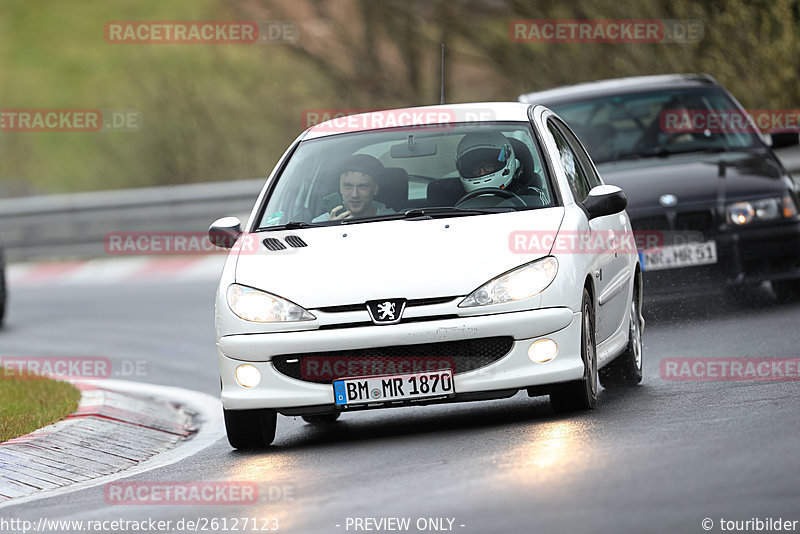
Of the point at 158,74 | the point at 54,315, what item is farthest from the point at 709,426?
the point at 158,74

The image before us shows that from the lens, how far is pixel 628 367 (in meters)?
9.77

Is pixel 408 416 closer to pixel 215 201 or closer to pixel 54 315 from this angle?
pixel 54 315

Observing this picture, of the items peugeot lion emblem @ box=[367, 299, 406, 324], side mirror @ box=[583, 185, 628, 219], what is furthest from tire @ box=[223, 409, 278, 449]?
side mirror @ box=[583, 185, 628, 219]

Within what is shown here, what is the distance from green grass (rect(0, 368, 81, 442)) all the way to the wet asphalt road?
4.11ft

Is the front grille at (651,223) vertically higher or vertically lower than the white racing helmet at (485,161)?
lower

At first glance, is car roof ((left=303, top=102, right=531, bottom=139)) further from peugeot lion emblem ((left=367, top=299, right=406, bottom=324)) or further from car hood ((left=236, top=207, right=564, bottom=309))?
peugeot lion emblem ((left=367, top=299, right=406, bottom=324))

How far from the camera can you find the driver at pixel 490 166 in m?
8.95

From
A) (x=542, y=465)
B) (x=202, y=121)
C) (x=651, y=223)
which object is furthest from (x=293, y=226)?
(x=202, y=121)

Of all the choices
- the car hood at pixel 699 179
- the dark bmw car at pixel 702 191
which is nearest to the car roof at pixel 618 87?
the dark bmw car at pixel 702 191

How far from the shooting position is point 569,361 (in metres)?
8.10

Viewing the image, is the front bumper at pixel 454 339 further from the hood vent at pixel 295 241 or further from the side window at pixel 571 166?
the side window at pixel 571 166

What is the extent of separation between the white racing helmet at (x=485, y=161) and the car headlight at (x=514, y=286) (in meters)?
0.95

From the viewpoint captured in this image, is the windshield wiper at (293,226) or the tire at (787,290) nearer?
the windshield wiper at (293,226)

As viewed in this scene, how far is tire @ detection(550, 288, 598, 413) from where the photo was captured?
8.27 metres
